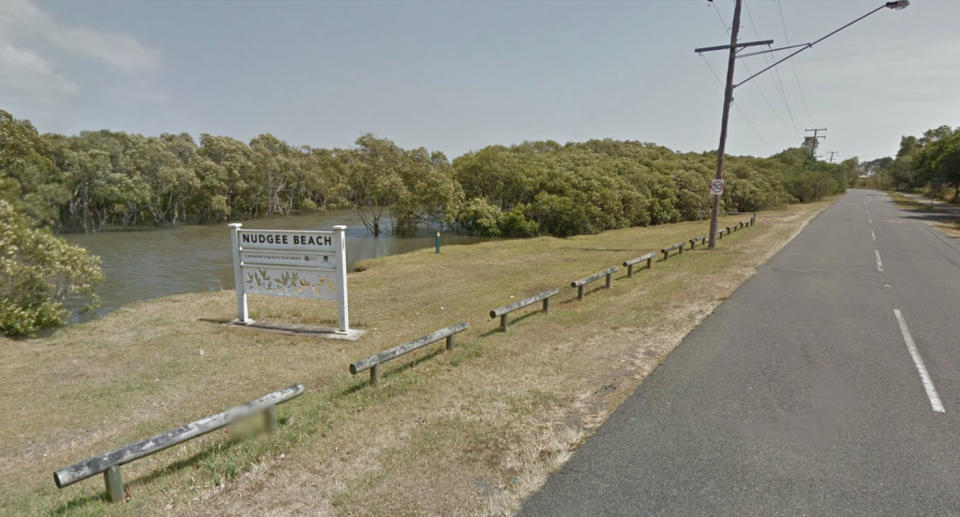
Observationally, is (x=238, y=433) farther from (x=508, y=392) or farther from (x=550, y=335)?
(x=550, y=335)

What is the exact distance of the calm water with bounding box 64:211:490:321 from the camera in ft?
52.6

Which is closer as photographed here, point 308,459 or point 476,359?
point 308,459

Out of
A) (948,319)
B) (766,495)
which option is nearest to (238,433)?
(766,495)

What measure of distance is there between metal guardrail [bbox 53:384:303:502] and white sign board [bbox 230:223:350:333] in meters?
3.76

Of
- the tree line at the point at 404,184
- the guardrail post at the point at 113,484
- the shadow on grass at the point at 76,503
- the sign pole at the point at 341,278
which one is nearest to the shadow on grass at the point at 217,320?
the sign pole at the point at 341,278

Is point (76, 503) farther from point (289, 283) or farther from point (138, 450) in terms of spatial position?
point (289, 283)

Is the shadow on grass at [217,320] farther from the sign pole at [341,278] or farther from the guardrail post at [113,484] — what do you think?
the guardrail post at [113,484]

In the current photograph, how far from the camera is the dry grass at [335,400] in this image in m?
3.54

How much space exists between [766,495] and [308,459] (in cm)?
364

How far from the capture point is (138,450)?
3.54 metres

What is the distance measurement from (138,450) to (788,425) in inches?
223

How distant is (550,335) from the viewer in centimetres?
766

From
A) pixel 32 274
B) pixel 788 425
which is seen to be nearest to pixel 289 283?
pixel 32 274

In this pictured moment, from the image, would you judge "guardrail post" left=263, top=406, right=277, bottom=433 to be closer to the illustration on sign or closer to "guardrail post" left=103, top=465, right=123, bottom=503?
"guardrail post" left=103, top=465, right=123, bottom=503
